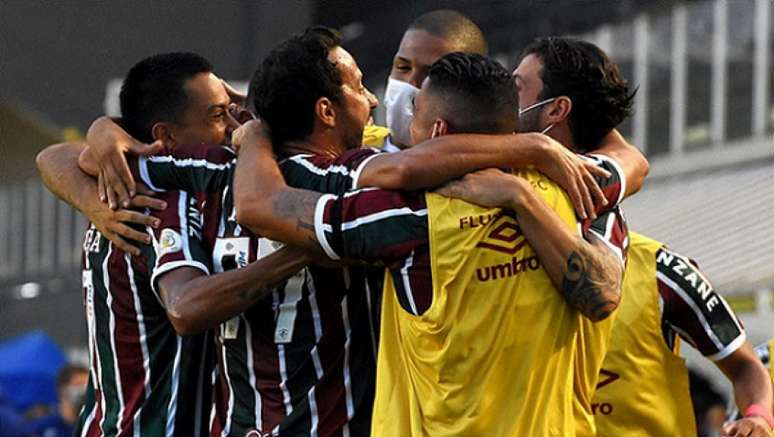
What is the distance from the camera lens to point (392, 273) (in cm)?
441

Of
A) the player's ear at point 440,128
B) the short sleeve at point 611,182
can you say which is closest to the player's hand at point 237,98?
the player's ear at point 440,128

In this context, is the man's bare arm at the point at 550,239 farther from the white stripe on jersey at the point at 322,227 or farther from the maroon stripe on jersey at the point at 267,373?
the maroon stripe on jersey at the point at 267,373

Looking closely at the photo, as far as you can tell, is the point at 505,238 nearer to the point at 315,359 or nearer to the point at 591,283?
the point at 591,283

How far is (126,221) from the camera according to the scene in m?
5.13

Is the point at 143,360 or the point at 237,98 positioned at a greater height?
the point at 237,98

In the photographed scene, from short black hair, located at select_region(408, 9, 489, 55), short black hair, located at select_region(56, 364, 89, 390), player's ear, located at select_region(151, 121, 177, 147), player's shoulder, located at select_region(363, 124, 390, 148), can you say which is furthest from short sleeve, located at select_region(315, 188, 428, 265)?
short black hair, located at select_region(56, 364, 89, 390)

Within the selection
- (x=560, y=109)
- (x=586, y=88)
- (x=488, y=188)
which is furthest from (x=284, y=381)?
(x=586, y=88)

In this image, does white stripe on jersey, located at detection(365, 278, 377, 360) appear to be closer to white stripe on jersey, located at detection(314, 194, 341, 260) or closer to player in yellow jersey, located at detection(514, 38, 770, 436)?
white stripe on jersey, located at detection(314, 194, 341, 260)

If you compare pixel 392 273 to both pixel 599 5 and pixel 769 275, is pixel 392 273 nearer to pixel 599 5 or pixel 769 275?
pixel 769 275

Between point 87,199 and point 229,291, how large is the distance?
927mm

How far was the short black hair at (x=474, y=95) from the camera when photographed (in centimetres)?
442

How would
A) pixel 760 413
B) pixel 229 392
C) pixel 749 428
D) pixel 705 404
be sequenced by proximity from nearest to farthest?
1. pixel 229 392
2. pixel 749 428
3. pixel 760 413
4. pixel 705 404

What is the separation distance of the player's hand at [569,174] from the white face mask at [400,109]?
49.8 inches

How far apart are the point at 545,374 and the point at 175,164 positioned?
4.76 feet
